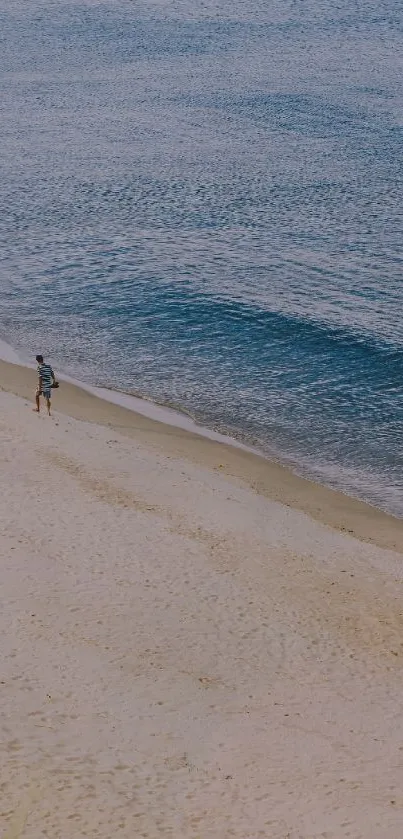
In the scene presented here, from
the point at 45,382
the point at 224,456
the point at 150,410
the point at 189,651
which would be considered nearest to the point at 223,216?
the point at 150,410

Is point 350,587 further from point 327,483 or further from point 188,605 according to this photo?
point 327,483

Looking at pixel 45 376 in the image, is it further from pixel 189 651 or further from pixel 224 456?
pixel 189 651

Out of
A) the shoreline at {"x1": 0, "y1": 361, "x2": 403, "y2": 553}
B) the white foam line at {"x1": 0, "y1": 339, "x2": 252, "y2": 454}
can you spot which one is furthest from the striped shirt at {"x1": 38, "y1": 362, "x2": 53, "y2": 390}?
the white foam line at {"x1": 0, "y1": 339, "x2": 252, "y2": 454}

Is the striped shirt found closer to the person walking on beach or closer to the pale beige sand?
the person walking on beach

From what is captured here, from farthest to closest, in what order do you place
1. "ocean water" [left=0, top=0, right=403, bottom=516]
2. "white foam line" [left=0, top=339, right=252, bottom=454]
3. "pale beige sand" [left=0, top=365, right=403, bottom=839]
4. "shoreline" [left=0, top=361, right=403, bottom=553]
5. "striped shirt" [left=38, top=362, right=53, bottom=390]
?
1. "ocean water" [left=0, top=0, right=403, bottom=516]
2. "white foam line" [left=0, top=339, right=252, bottom=454]
3. "striped shirt" [left=38, top=362, right=53, bottom=390]
4. "shoreline" [left=0, top=361, right=403, bottom=553]
5. "pale beige sand" [left=0, top=365, right=403, bottom=839]

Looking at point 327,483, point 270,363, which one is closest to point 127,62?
point 270,363
